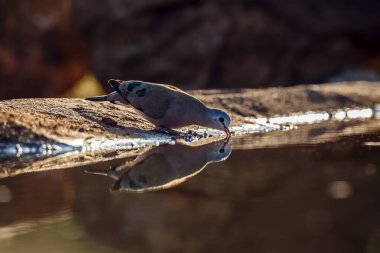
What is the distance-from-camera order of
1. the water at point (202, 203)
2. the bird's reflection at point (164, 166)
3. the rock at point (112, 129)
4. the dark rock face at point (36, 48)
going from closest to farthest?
the water at point (202, 203) < the bird's reflection at point (164, 166) < the rock at point (112, 129) < the dark rock face at point (36, 48)

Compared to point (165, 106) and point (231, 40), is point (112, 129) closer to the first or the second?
point (165, 106)

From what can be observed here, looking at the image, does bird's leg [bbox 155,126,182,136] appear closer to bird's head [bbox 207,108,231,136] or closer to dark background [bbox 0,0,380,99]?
bird's head [bbox 207,108,231,136]

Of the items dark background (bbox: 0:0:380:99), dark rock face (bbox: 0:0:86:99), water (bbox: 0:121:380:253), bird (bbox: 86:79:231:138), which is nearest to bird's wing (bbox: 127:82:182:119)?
bird (bbox: 86:79:231:138)

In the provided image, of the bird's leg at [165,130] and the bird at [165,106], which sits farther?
the bird's leg at [165,130]

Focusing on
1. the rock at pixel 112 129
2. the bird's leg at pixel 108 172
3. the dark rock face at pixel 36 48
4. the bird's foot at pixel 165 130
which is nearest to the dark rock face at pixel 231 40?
the dark rock face at pixel 36 48

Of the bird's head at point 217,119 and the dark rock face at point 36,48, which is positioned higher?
the dark rock face at point 36,48

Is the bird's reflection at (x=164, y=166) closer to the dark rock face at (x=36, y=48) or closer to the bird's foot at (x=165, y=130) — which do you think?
the bird's foot at (x=165, y=130)

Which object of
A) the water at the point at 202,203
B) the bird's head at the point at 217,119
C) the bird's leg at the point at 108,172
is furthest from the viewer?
the bird's head at the point at 217,119
